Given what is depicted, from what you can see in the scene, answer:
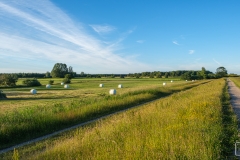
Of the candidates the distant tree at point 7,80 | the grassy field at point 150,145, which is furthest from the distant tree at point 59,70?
the grassy field at point 150,145

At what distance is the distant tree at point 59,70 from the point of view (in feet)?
438

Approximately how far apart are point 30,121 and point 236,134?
30.6 feet

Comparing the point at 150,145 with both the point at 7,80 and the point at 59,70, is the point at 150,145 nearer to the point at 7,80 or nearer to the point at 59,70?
the point at 7,80

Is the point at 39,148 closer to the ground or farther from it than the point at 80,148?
closer to the ground

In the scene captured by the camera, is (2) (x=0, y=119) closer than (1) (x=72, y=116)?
Yes

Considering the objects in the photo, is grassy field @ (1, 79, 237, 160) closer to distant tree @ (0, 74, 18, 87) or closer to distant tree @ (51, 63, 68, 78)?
distant tree @ (0, 74, 18, 87)

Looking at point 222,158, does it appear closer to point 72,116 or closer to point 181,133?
point 181,133

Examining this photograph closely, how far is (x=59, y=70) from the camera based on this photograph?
446ft

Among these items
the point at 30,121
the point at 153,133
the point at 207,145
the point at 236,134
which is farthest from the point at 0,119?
the point at 236,134

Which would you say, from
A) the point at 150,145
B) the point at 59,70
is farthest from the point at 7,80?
the point at 59,70

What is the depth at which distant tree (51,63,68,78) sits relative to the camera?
133625 millimetres

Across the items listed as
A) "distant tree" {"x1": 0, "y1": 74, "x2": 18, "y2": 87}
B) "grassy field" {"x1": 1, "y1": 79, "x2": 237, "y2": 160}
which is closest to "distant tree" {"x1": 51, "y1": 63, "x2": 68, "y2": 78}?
"distant tree" {"x1": 0, "y1": 74, "x2": 18, "y2": 87}

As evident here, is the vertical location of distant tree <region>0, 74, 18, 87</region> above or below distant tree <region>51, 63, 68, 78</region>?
below

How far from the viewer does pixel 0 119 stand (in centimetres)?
1078
